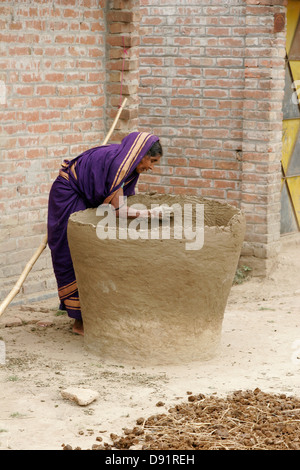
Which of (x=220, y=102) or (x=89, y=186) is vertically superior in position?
(x=220, y=102)

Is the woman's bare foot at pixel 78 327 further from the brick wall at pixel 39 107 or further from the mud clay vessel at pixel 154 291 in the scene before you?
the brick wall at pixel 39 107

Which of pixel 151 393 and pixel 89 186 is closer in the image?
pixel 151 393

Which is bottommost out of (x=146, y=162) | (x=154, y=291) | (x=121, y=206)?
(x=154, y=291)

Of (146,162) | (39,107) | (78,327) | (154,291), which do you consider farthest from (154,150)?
(39,107)

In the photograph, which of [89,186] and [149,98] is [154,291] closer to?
[89,186]

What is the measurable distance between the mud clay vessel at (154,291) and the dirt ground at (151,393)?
0.12 meters

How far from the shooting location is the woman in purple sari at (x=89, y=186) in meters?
5.43

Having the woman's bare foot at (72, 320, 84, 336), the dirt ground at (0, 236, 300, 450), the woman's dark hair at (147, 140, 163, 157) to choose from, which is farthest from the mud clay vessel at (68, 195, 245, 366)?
the woman's dark hair at (147, 140, 163, 157)

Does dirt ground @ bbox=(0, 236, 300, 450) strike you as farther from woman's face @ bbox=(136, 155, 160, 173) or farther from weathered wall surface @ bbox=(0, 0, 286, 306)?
woman's face @ bbox=(136, 155, 160, 173)

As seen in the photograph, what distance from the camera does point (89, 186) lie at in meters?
5.68

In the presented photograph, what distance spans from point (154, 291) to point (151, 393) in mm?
682

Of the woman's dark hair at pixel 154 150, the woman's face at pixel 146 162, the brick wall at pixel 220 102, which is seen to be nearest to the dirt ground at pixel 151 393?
the woman's face at pixel 146 162

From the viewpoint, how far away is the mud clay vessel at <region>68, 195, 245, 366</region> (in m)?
5.01

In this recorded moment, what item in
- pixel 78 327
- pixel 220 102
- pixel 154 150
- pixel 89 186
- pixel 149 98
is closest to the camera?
pixel 154 150
